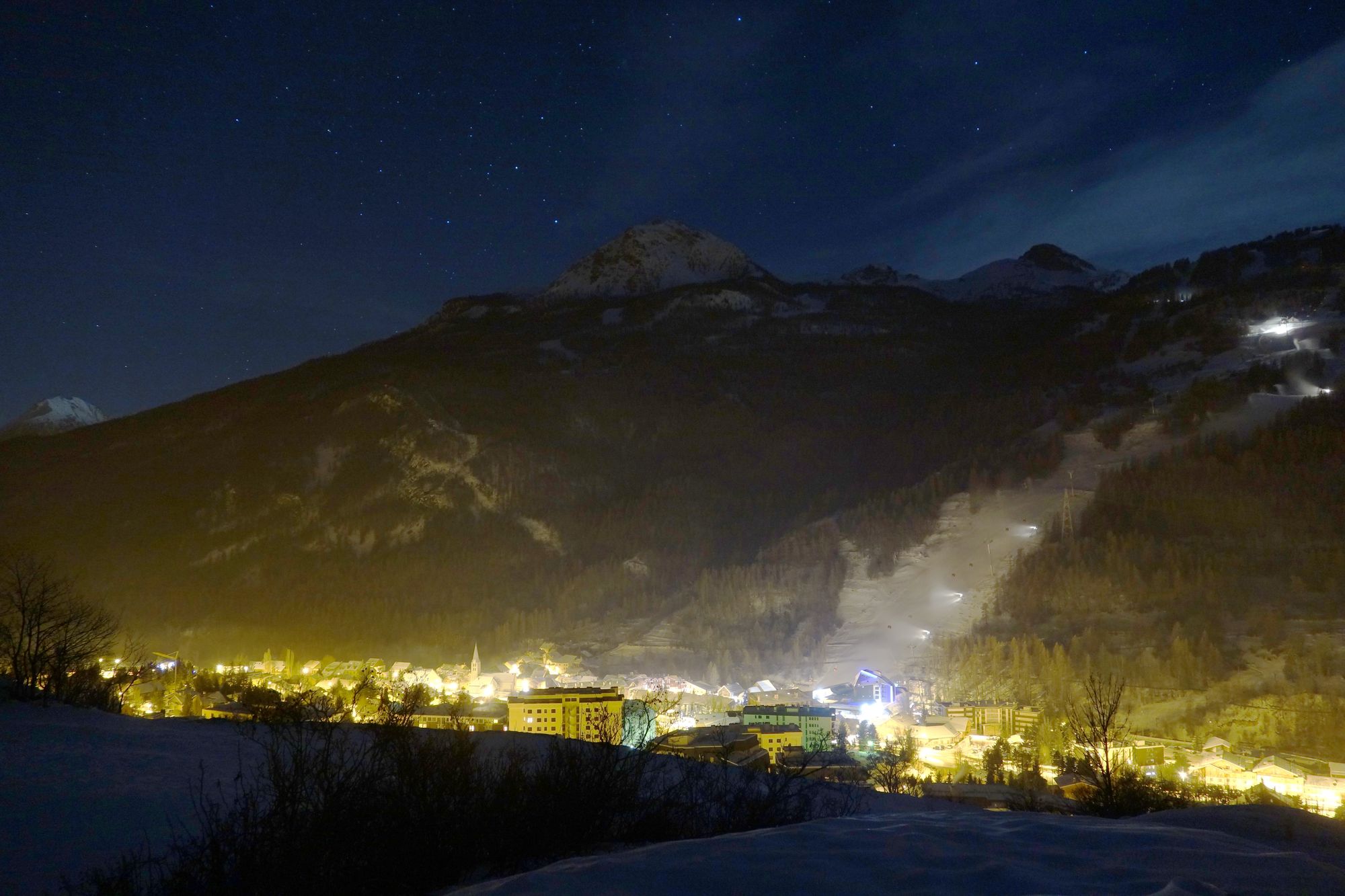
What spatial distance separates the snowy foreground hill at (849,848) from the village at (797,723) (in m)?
2.31

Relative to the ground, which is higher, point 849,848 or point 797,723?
point 849,848

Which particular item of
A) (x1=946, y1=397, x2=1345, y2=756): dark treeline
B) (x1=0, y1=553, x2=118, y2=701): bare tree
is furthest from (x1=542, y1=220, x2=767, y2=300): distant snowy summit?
(x1=0, y1=553, x2=118, y2=701): bare tree

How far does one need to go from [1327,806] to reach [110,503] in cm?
10613

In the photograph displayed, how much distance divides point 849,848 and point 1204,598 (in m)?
42.6

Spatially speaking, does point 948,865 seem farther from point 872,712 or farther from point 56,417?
point 56,417

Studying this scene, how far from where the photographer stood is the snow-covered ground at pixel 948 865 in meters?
3.50

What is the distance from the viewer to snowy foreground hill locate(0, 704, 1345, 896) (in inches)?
140

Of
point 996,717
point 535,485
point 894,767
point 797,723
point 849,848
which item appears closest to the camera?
point 849,848

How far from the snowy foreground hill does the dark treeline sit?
27919mm

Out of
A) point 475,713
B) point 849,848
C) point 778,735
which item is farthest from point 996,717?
point 849,848

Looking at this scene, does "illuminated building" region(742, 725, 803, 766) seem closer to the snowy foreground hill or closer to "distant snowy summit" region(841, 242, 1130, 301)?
the snowy foreground hill

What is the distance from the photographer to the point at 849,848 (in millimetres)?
4105

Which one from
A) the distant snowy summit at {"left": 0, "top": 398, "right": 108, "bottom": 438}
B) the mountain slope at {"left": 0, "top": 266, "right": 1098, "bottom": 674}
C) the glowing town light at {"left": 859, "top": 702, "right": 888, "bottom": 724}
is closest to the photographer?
the glowing town light at {"left": 859, "top": 702, "right": 888, "bottom": 724}

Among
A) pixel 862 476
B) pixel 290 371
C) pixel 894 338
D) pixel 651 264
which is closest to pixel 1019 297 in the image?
pixel 894 338
